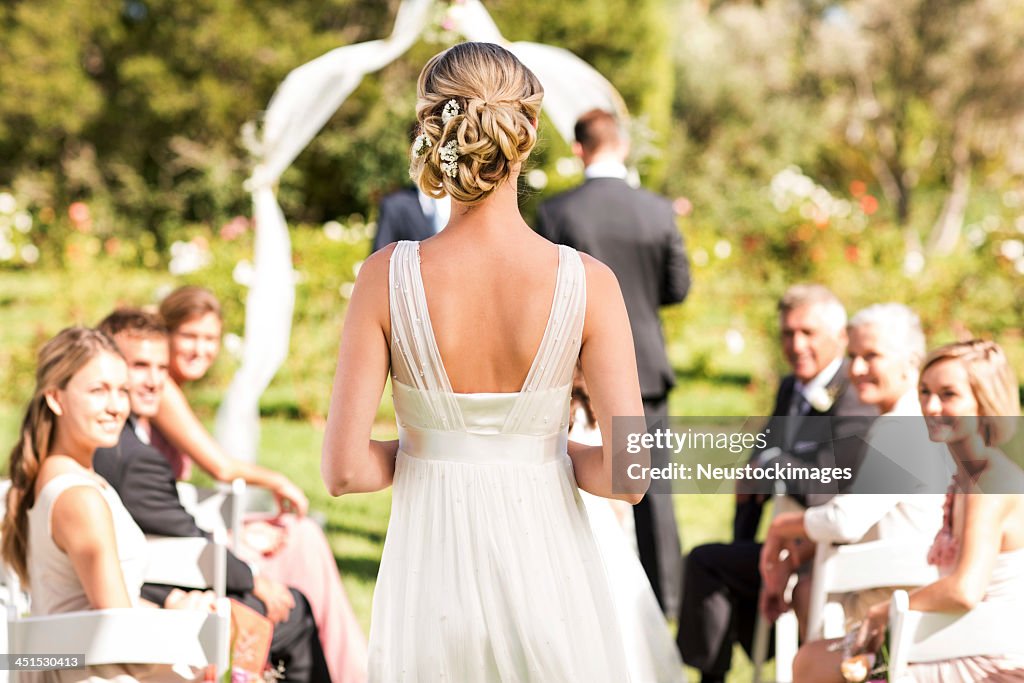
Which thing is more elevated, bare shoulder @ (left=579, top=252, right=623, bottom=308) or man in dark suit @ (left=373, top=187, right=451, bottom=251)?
man in dark suit @ (left=373, top=187, right=451, bottom=251)

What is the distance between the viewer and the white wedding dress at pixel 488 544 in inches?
80.9

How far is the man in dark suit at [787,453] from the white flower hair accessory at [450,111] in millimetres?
2060

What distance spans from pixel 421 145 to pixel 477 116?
14cm

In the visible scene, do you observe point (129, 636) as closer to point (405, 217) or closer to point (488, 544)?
point (488, 544)

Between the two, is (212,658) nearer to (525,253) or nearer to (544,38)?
(525,253)

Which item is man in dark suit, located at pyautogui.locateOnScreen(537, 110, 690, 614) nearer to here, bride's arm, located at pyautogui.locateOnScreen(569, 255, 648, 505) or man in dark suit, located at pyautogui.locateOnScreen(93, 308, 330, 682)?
man in dark suit, located at pyautogui.locateOnScreen(93, 308, 330, 682)

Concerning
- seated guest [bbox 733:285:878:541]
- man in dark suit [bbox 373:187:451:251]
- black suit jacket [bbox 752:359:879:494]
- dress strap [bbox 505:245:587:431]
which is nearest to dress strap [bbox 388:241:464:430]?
dress strap [bbox 505:245:587:431]

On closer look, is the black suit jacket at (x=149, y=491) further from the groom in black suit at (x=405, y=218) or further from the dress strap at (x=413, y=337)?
the groom in black suit at (x=405, y=218)

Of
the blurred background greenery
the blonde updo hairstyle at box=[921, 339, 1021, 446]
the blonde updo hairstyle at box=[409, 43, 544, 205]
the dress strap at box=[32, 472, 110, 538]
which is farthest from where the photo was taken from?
the blurred background greenery

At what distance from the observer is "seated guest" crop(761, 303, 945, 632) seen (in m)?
3.12

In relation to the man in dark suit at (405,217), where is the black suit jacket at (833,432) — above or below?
below


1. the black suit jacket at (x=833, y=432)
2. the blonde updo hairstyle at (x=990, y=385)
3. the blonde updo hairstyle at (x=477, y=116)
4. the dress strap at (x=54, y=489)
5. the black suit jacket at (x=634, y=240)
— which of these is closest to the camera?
the blonde updo hairstyle at (x=477, y=116)

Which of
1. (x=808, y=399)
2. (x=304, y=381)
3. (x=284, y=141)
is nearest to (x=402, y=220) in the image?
(x=284, y=141)

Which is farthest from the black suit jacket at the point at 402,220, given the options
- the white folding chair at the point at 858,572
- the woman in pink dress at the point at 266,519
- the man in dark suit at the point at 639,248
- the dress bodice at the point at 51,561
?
the white folding chair at the point at 858,572
